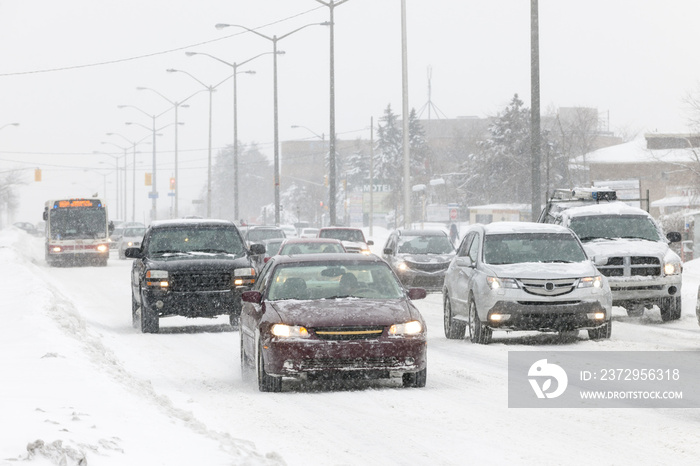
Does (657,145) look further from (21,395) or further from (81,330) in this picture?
(21,395)

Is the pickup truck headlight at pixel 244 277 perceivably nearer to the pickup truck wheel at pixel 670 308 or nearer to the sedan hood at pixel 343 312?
the pickup truck wheel at pixel 670 308

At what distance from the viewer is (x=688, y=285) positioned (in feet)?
85.2

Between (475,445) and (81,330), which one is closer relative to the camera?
(475,445)

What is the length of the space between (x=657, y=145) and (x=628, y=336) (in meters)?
95.6

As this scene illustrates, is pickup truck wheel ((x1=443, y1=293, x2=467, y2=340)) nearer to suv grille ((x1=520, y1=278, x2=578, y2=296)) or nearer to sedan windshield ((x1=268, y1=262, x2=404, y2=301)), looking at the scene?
suv grille ((x1=520, y1=278, x2=578, y2=296))

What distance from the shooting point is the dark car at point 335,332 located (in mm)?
11719

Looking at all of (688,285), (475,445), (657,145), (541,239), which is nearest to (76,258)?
(688,285)

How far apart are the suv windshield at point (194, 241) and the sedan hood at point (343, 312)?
8577mm

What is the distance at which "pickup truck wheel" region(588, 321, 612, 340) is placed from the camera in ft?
55.4

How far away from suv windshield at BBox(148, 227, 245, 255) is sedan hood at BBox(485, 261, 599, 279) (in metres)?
5.48

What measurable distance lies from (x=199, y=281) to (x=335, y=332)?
27.5 feet

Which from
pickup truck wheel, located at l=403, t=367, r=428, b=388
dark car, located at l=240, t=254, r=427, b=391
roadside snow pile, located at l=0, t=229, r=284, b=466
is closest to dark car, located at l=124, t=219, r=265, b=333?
roadside snow pile, located at l=0, t=229, r=284, b=466

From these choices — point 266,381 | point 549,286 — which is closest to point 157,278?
point 549,286

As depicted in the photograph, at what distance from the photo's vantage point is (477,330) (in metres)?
17.0
